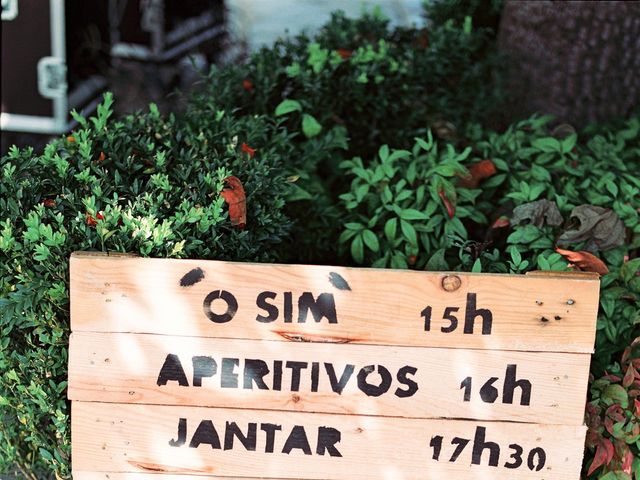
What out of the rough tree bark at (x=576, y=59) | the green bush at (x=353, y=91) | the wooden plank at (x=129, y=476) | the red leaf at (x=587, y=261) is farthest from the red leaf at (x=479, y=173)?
the wooden plank at (x=129, y=476)

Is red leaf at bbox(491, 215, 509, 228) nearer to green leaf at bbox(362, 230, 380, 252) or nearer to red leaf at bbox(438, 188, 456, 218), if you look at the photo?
red leaf at bbox(438, 188, 456, 218)

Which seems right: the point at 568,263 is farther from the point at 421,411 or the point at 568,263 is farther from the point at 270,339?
the point at 270,339

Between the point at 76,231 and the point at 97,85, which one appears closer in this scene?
the point at 76,231

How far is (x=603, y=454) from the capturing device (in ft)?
7.61

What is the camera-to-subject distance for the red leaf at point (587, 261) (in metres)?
2.47

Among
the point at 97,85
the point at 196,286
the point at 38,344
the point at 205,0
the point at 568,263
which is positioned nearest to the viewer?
the point at 196,286

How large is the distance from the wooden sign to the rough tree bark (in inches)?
67.0

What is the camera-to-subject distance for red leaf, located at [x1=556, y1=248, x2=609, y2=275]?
8.11 feet

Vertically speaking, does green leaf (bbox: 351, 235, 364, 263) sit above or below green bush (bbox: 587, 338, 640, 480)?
above

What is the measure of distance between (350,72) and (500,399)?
67.5 inches

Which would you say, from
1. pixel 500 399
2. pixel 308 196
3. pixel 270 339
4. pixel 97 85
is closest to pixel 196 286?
pixel 270 339

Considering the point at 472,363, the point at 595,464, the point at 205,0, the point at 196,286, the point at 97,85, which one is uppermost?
the point at 205,0

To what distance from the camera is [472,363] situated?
2.19 meters

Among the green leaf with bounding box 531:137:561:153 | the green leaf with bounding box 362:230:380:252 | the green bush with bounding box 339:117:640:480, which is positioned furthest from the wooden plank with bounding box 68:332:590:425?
the green leaf with bounding box 531:137:561:153
